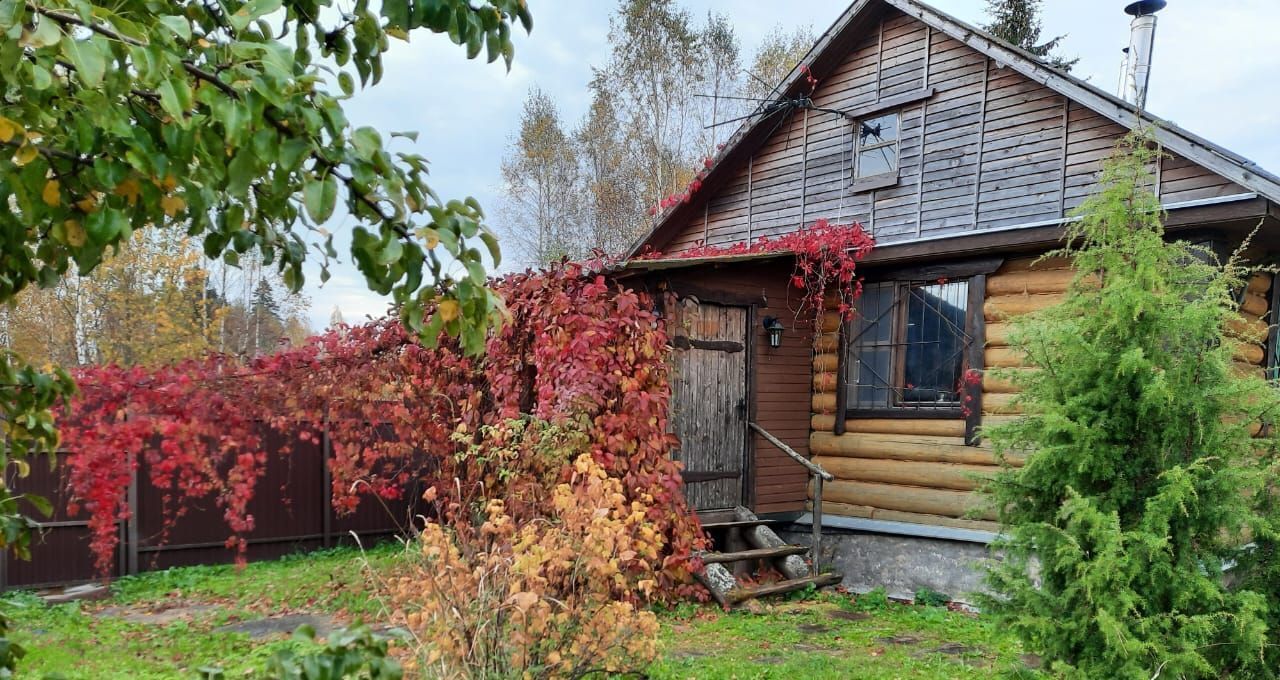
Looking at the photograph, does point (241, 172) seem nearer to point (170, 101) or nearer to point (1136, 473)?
point (170, 101)

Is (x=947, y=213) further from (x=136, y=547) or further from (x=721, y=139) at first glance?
(x=721, y=139)

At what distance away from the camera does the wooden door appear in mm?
8062

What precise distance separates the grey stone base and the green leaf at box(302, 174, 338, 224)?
7.49 m

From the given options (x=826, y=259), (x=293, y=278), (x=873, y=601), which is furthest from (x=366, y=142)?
(x=826, y=259)

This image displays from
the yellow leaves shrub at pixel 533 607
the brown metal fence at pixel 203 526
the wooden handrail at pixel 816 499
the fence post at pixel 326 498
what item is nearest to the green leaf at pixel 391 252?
the yellow leaves shrub at pixel 533 607

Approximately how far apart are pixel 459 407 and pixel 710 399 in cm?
260

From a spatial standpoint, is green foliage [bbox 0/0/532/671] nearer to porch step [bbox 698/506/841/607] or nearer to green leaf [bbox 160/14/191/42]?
green leaf [bbox 160/14/191/42]

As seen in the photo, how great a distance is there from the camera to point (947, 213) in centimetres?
827

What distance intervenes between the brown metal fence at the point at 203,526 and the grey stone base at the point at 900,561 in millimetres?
4641

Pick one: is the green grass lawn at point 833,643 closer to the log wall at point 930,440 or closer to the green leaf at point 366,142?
the log wall at point 930,440

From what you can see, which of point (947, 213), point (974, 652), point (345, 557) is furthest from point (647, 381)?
point (345, 557)

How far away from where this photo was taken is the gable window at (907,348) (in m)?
8.10

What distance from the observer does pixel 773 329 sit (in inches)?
344

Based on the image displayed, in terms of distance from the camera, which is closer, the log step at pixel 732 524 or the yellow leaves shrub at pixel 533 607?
the yellow leaves shrub at pixel 533 607
